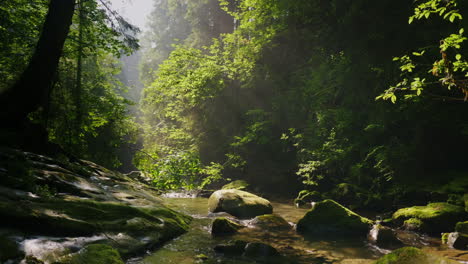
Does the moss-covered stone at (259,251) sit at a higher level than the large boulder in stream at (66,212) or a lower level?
lower

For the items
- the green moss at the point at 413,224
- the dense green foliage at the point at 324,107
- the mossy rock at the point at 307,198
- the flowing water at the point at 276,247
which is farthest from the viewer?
the mossy rock at the point at 307,198

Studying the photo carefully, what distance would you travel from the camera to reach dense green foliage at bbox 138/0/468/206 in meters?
10.9

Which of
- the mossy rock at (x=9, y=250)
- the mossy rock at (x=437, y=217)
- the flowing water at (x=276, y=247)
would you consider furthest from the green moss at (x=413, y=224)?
the mossy rock at (x=9, y=250)

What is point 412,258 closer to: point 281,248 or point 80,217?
point 281,248

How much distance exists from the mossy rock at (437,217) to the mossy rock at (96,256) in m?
9.05

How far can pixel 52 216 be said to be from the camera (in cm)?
494

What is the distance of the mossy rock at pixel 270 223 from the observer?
32.9 feet

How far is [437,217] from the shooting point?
8969 mm

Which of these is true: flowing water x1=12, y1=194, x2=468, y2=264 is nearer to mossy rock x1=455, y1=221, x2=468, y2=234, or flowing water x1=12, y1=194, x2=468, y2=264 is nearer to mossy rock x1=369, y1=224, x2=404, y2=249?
A: mossy rock x1=369, y1=224, x2=404, y2=249

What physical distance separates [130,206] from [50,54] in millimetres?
4047

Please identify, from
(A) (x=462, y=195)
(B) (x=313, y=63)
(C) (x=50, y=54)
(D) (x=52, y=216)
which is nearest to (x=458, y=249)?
(A) (x=462, y=195)

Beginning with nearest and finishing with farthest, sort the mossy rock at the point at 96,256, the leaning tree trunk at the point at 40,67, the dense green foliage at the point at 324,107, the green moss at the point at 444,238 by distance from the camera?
1. the mossy rock at the point at 96,256
2. the leaning tree trunk at the point at 40,67
3. the green moss at the point at 444,238
4. the dense green foliage at the point at 324,107

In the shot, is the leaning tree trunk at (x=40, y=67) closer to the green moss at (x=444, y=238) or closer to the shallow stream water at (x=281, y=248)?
the shallow stream water at (x=281, y=248)

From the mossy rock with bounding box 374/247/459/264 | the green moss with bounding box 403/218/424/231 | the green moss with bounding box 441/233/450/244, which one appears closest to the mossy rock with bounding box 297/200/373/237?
the green moss with bounding box 403/218/424/231
